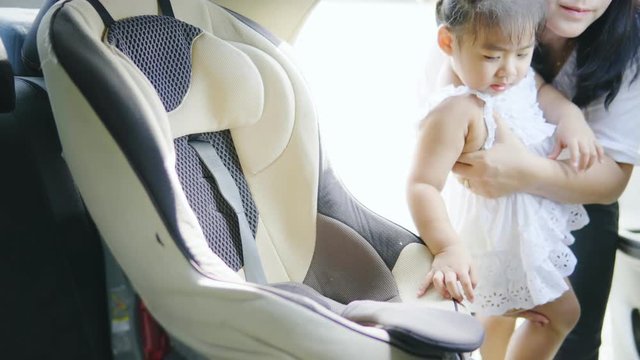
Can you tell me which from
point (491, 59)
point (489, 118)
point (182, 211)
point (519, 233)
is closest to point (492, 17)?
point (491, 59)

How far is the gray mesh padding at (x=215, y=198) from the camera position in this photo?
1.30 meters

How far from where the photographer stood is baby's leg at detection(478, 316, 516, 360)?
1.65 meters

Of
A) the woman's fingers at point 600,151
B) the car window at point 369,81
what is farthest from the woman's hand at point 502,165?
the car window at point 369,81

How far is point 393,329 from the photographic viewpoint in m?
0.99

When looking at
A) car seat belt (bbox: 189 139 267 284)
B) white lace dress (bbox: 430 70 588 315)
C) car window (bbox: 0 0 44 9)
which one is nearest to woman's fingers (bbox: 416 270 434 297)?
white lace dress (bbox: 430 70 588 315)

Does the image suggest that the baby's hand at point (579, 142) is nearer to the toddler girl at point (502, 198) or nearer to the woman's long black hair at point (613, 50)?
the toddler girl at point (502, 198)

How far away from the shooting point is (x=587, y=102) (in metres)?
1.47

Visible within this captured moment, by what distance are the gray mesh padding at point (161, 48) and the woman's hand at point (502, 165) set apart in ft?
1.93

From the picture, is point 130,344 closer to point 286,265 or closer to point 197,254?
point 197,254

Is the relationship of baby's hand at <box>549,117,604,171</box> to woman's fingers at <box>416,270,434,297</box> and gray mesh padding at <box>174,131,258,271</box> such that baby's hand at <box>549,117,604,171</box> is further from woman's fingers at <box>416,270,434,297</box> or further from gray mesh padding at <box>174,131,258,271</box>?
gray mesh padding at <box>174,131,258,271</box>

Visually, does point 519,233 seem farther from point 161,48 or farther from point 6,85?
point 6,85

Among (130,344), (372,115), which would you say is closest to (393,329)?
(130,344)

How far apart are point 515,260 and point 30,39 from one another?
1056 mm

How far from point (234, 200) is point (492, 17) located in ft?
2.03
